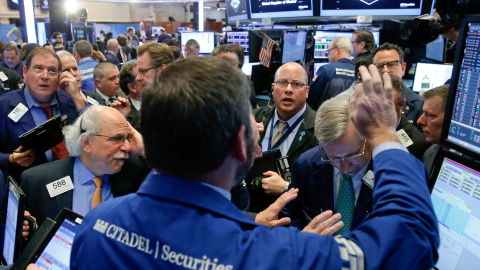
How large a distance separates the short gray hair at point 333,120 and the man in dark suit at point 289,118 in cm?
96

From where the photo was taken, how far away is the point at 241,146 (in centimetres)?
89

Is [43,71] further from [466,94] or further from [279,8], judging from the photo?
[279,8]

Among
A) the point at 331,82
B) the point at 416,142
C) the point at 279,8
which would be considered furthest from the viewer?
the point at 279,8

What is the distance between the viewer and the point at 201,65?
0.89 m

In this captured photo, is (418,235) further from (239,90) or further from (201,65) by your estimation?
(201,65)

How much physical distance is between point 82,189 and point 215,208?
5.18 feet

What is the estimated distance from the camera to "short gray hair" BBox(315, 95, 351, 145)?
68.2 inches

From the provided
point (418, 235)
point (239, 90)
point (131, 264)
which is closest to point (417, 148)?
point (418, 235)

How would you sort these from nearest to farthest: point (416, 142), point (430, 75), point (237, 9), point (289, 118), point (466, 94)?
1. point (466, 94)
2. point (416, 142)
3. point (289, 118)
4. point (430, 75)
5. point (237, 9)

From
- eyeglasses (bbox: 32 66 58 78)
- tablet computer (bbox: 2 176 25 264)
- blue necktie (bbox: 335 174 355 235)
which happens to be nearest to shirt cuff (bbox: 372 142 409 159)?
blue necktie (bbox: 335 174 355 235)

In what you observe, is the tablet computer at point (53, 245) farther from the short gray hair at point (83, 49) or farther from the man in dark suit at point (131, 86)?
the short gray hair at point (83, 49)

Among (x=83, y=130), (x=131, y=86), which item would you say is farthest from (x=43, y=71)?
(x=83, y=130)

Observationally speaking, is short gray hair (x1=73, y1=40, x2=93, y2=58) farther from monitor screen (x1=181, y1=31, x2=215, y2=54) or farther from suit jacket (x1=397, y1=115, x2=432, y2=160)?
suit jacket (x1=397, y1=115, x2=432, y2=160)

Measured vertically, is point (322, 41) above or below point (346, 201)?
above
